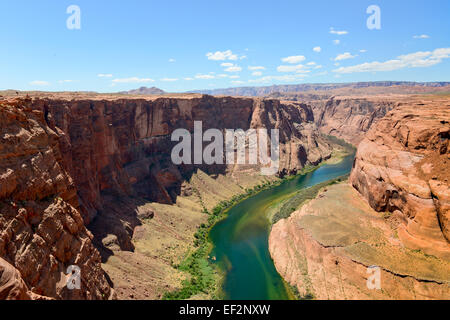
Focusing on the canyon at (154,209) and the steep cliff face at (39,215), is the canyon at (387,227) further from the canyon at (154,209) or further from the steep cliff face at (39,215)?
the steep cliff face at (39,215)

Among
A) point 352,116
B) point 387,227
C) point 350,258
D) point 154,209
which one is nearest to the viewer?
point 350,258

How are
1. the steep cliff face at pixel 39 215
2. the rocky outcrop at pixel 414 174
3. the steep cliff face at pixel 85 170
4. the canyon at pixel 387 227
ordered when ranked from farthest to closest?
the rocky outcrop at pixel 414 174 < the canyon at pixel 387 227 < the steep cliff face at pixel 85 170 < the steep cliff face at pixel 39 215

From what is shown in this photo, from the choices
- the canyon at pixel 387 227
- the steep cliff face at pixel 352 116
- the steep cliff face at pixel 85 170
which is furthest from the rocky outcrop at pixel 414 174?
the steep cliff face at pixel 352 116

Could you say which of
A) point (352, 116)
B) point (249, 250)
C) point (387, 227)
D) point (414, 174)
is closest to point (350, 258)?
point (387, 227)

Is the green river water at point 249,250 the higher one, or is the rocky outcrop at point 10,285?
the rocky outcrop at point 10,285

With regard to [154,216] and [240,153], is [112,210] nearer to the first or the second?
[154,216]

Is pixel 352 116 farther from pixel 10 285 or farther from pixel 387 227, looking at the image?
pixel 10 285

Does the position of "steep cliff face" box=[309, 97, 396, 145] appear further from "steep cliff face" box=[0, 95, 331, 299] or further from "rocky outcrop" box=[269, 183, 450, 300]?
"rocky outcrop" box=[269, 183, 450, 300]

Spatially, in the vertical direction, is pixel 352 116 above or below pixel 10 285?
above
